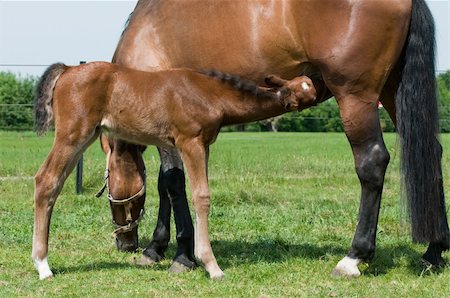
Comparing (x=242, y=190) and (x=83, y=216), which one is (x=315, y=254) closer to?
(x=83, y=216)

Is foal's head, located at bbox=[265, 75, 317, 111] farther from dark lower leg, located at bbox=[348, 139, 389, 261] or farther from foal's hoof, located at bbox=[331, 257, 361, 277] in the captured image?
foal's hoof, located at bbox=[331, 257, 361, 277]

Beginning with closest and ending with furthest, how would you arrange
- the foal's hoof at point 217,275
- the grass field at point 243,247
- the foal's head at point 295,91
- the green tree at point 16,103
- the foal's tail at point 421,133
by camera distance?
the grass field at point 243,247 → the foal's hoof at point 217,275 → the foal's head at point 295,91 → the foal's tail at point 421,133 → the green tree at point 16,103

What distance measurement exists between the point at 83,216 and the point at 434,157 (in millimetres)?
4485

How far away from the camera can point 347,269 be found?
5.80 m

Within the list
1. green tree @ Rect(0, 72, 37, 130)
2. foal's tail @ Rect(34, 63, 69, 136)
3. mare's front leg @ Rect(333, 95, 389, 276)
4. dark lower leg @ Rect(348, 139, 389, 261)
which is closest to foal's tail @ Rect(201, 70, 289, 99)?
mare's front leg @ Rect(333, 95, 389, 276)

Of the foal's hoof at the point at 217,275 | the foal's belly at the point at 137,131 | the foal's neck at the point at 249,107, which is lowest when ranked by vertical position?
the foal's hoof at the point at 217,275

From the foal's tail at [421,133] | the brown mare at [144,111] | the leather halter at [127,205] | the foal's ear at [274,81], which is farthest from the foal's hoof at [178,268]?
the foal's tail at [421,133]

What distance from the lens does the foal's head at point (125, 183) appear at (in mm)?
6496

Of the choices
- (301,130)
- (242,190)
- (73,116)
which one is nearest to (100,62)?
(73,116)

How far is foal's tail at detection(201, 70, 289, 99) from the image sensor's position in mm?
5840

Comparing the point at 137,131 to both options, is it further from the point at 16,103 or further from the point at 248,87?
the point at 16,103

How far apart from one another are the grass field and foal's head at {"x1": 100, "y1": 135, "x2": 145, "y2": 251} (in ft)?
1.20

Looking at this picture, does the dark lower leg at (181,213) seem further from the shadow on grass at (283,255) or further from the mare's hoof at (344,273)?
the mare's hoof at (344,273)

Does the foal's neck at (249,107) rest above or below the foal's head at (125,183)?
above
